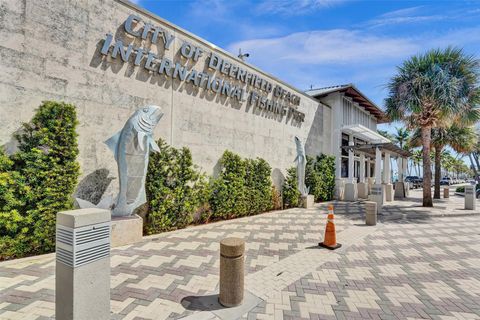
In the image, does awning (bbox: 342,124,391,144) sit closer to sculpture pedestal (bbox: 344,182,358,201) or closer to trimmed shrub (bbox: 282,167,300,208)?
sculpture pedestal (bbox: 344,182,358,201)

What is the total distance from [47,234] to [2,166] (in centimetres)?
157

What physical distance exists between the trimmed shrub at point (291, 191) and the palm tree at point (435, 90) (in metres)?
6.24

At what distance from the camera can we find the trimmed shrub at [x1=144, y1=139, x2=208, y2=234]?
7.29 metres

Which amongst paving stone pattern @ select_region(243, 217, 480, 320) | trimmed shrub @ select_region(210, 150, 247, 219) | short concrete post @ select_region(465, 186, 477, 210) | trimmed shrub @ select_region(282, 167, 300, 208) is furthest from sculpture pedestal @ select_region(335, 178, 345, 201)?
paving stone pattern @ select_region(243, 217, 480, 320)

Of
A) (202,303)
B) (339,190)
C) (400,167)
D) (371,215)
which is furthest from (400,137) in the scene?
(202,303)

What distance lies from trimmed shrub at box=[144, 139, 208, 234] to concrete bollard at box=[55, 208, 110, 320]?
437 centimetres

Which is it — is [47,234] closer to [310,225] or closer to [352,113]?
[310,225]

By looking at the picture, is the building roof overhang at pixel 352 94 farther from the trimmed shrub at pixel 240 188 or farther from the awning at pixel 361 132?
the trimmed shrub at pixel 240 188

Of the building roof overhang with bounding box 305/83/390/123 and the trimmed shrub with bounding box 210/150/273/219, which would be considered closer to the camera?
the trimmed shrub with bounding box 210/150/273/219

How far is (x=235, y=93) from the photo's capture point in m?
10.6

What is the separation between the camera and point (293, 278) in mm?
4613

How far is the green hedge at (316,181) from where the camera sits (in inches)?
513

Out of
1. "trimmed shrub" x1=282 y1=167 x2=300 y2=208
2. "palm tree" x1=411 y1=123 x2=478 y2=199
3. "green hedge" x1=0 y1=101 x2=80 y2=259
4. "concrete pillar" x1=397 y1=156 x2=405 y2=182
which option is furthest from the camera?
"concrete pillar" x1=397 y1=156 x2=405 y2=182

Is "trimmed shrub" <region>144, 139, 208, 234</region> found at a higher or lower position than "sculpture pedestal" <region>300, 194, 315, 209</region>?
higher
